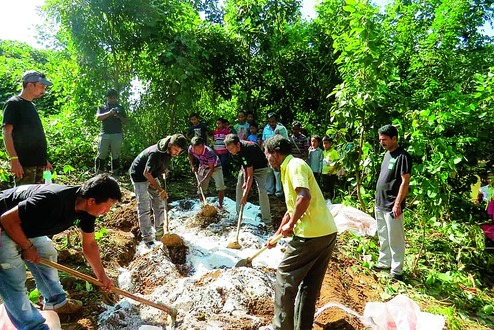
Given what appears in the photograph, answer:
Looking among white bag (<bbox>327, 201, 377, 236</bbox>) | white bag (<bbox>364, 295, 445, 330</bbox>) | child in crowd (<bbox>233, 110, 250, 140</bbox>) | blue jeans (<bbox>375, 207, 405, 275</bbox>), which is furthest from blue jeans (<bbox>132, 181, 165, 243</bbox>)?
white bag (<bbox>364, 295, 445, 330</bbox>)

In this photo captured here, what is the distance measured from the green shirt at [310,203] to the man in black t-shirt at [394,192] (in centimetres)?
152

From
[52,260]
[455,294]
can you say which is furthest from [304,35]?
[52,260]

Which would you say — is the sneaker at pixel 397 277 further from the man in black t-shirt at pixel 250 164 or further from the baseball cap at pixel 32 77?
the baseball cap at pixel 32 77

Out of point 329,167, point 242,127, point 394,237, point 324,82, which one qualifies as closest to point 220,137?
point 242,127

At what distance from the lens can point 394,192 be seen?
12.7 feet

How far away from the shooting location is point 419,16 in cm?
955

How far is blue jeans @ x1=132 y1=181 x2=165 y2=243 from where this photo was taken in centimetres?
465

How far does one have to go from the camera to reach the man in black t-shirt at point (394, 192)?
3.76m

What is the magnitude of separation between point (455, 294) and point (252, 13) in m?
6.74

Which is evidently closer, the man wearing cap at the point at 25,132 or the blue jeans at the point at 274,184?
the man wearing cap at the point at 25,132

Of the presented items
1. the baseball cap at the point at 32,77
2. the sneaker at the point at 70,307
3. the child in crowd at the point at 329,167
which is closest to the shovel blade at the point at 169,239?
the sneaker at the point at 70,307

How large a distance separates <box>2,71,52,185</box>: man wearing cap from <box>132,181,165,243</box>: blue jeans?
4.28 ft

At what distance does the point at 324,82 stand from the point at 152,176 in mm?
6026

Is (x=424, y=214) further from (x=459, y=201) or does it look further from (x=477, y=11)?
(x=477, y=11)
